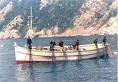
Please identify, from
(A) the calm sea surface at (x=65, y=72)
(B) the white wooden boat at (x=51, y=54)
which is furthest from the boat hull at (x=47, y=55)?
(A) the calm sea surface at (x=65, y=72)

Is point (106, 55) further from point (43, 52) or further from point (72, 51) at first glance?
point (43, 52)

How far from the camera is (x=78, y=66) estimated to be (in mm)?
77500

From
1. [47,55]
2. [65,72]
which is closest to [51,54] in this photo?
[47,55]

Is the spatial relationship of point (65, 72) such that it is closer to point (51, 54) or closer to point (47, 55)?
point (51, 54)

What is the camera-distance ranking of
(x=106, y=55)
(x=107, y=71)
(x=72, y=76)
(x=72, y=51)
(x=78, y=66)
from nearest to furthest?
1. (x=72, y=76)
2. (x=107, y=71)
3. (x=78, y=66)
4. (x=72, y=51)
5. (x=106, y=55)

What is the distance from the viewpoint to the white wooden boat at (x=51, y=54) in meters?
80.6

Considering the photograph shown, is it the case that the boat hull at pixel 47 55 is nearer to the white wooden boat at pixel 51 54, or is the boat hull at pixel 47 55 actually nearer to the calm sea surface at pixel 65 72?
the white wooden boat at pixel 51 54

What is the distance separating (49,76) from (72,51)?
1877 cm

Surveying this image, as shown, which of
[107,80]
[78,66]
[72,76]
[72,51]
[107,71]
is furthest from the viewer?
[72,51]

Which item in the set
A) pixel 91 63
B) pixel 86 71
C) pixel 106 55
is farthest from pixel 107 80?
pixel 106 55

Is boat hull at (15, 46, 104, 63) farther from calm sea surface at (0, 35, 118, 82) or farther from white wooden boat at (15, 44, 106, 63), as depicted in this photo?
calm sea surface at (0, 35, 118, 82)

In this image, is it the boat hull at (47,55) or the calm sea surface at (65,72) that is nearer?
the calm sea surface at (65,72)

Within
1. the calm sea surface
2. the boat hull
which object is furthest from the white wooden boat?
the calm sea surface

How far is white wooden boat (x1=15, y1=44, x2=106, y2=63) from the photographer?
8056cm
